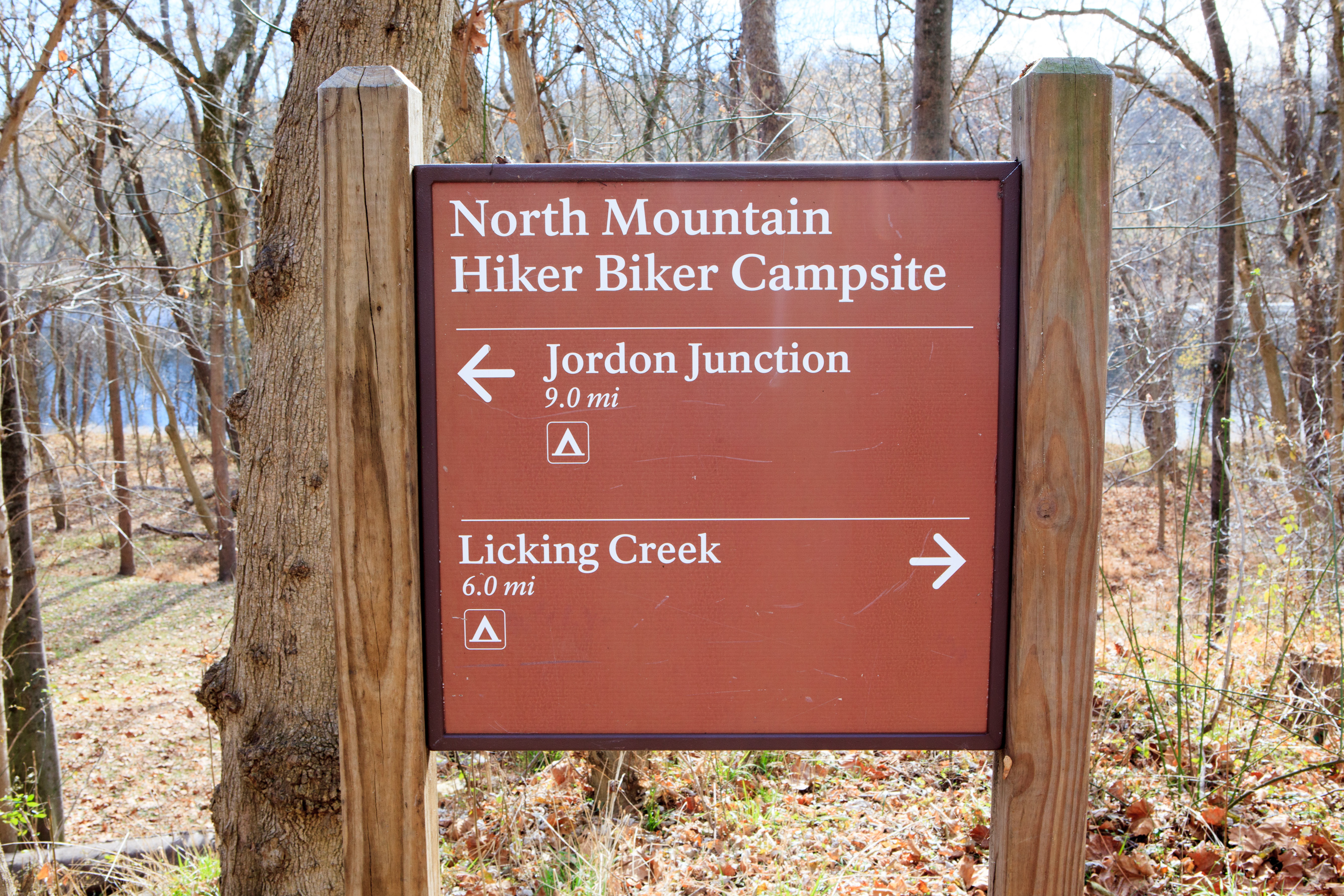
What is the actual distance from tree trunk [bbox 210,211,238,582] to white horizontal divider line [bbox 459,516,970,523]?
46.3 ft

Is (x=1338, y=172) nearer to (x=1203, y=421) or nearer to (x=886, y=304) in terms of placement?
(x=1203, y=421)

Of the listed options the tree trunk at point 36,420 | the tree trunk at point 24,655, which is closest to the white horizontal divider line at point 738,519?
the tree trunk at point 36,420

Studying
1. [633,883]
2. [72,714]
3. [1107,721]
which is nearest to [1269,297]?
[1107,721]

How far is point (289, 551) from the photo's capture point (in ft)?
9.70

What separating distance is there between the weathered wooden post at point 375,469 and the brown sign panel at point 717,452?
0.05 meters

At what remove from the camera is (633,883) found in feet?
10.8

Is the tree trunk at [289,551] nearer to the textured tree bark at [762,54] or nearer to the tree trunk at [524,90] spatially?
the tree trunk at [524,90]

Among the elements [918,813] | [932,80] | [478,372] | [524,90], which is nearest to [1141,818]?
[918,813]

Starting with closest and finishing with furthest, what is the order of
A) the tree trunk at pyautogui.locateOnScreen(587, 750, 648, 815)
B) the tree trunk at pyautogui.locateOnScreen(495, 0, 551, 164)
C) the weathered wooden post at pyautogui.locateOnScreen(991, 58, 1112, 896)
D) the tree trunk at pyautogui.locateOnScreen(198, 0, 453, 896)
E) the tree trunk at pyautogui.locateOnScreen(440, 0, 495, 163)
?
the weathered wooden post at pyautogui.locateOnScreen(991, 58, 1112, 896), the tree trunk at pyautogui.locateOnScreen(198, 0, 453, 896), the tree trunk at pyautogui.locateOnScreen(587, 750, 648, 815), the tree trunk at pyautogui.locateOnScreen(440, 0, 495, 163), the tree trunk at pyautogui.locateOnScreen(495, 0, 551, 164)

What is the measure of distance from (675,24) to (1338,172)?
9951mm

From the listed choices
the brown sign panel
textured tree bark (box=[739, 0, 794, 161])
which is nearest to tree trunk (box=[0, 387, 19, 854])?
the brown sign panel

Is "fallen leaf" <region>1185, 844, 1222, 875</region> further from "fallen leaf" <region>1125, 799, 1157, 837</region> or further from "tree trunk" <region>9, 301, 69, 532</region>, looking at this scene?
"tree trunk" <region>9, 301, 69, 532</region>

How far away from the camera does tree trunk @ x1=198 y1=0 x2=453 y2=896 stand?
9.49 feet

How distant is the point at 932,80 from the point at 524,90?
2.44 metres
